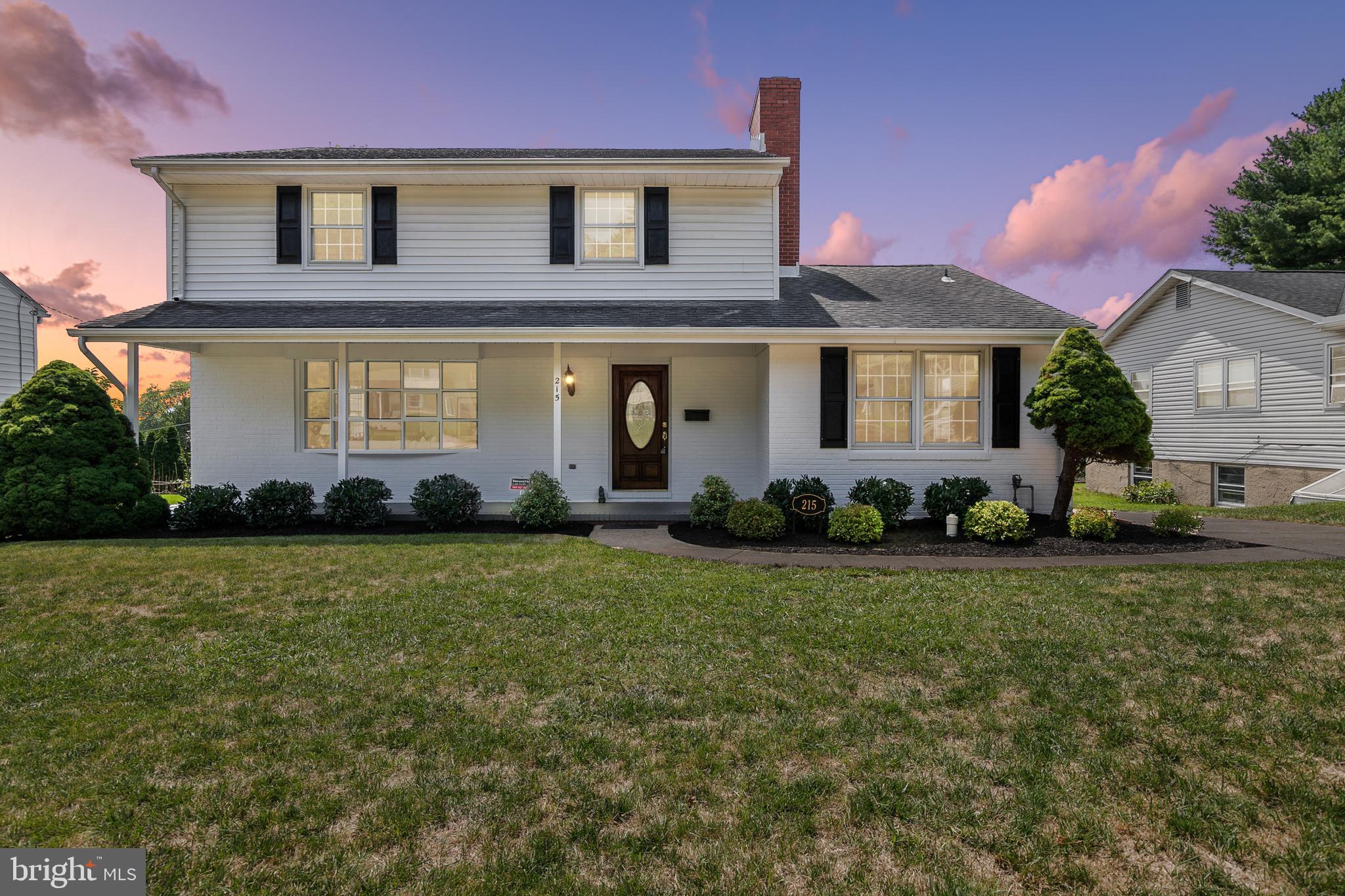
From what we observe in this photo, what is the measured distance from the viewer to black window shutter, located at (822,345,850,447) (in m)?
9.90

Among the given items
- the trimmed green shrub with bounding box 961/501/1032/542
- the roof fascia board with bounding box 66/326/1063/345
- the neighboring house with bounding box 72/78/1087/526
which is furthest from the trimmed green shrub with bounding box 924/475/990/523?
the neighboring house with bounding box 72/78/1087/526

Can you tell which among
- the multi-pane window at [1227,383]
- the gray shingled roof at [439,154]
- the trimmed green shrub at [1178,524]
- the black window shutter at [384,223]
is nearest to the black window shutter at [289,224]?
the gray shingled roof at [439,154]

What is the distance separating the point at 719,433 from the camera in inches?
442

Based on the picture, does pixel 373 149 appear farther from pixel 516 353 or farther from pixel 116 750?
pixel 116 750

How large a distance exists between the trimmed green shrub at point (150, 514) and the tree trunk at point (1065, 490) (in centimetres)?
1396

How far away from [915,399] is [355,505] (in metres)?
9.31

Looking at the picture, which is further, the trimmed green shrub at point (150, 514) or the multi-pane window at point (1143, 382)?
the multi-pane window at point (1143, 382)

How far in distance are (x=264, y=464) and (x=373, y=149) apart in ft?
22.0

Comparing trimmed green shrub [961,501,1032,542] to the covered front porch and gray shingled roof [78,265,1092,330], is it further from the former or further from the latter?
the covered front porch

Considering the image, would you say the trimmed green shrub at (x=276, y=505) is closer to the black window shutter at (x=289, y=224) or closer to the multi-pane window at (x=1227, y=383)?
the black window shutter at (x=289, y=224)

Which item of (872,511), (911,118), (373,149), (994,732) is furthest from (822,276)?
(994,732)

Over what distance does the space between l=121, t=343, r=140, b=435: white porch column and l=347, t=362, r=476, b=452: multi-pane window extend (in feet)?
Answer: 9.98

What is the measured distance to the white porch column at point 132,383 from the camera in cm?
971
